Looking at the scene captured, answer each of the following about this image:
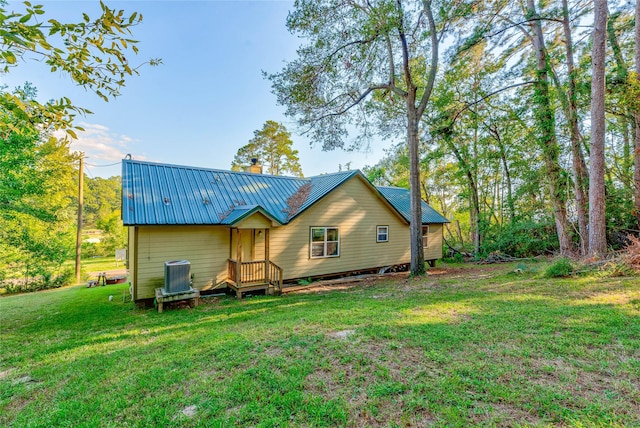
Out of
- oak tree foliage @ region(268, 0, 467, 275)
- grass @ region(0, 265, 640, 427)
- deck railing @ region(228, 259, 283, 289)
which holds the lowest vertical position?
grass @ region(0, 265, 640, 427)

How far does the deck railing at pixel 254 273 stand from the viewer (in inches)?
334

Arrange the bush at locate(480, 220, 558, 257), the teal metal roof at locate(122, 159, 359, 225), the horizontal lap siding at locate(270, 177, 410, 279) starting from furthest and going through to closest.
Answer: the bush at locate(480, 220, 558, 257) < the horizontal lap siding at locate(270, 177, 410, 279) < the teal metal roof at locate(122, 159, 359, 225)

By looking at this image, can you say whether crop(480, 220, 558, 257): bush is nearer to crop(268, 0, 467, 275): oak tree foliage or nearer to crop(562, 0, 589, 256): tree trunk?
crop(562, 0, 589, 256): tree trunk

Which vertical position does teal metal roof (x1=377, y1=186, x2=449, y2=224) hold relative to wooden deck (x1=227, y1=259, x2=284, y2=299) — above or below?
above

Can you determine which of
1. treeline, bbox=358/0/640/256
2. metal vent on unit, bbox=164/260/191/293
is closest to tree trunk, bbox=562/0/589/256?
treeline, bbox=358/0/640/256

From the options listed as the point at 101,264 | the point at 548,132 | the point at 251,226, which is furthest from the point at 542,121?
the point at 101,264

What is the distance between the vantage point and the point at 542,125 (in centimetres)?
1045

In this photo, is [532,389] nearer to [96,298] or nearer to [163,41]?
[163,41]

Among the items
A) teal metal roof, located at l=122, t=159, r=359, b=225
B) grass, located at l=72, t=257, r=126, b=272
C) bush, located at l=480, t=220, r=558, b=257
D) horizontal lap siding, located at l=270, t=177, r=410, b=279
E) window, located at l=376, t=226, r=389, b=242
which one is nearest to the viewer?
teal metal roof, located at l=122, t=159, r=359, b=225

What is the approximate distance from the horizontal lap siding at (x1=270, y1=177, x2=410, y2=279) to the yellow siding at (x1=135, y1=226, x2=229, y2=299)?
1872 millimetres

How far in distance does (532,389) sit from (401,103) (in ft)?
43.0

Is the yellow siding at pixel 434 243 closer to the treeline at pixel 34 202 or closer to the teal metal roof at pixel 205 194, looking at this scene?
the teal metal roof at pixel 205 194

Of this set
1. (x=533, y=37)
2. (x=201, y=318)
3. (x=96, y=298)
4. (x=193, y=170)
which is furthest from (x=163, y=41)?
(x=533, y=37)

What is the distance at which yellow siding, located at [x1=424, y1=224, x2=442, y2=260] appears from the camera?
1484 cm
